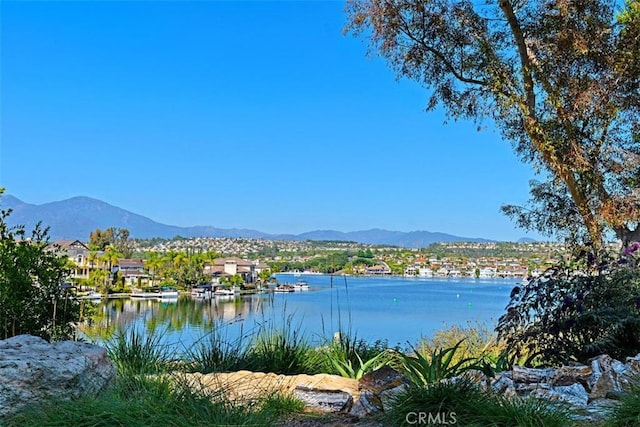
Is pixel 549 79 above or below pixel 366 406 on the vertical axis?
above

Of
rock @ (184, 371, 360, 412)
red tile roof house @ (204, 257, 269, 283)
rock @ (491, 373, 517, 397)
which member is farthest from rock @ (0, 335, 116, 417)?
red tile roof house @ (204, 257, 269, 283)

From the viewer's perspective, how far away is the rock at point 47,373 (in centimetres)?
339

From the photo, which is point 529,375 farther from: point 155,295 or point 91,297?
point 155,295

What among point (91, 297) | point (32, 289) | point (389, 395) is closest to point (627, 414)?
point (389, 395)

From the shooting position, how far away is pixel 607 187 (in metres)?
7.21

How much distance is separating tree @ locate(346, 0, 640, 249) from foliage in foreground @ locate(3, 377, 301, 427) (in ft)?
17.0

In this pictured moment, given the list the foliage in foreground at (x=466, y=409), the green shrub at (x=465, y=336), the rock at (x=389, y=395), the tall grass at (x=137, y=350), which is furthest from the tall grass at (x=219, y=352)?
the green shrub at (x=465, y=336)

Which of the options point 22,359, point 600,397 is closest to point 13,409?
point 22,359

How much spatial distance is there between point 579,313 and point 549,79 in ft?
12.1

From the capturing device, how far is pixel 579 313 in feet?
15.8

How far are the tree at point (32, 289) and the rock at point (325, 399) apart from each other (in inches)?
128

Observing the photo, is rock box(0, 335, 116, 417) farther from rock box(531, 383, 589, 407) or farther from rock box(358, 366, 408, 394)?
rock box(531, 383, 589, 407)

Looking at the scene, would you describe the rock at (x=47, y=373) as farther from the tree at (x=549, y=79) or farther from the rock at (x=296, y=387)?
the tree at (x=549, y=79)

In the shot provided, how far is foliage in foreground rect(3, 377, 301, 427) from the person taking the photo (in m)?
2.88
